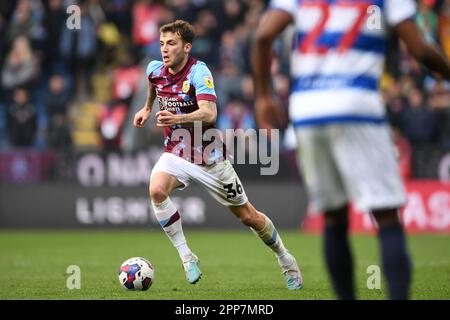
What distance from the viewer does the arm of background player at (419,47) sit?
5.40 metres

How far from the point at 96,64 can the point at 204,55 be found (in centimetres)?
230

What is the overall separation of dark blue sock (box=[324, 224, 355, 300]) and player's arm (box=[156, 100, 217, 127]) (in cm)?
269

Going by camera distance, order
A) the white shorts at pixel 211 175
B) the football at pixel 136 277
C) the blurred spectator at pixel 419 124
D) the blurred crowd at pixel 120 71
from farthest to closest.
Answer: the blurred crowd at pixel 120 71 → the blurred spectator at pixel 419 124 → the white shorts at pixel 211 175 → the football at pixel 136 277

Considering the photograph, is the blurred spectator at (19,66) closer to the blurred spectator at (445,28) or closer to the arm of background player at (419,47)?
the blurred spectator at (445,28)

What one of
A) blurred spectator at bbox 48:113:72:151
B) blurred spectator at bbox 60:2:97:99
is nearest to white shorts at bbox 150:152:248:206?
blurred spectator at bbox 48:113:72:151

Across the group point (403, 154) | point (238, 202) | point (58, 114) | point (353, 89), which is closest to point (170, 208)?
point (238, 202)

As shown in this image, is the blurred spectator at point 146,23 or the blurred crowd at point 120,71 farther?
the blurred spectator at point 146,23

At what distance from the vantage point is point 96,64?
1914 centimetres

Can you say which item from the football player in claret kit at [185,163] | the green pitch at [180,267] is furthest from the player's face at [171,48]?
Answer: the green pitch at [180,267]

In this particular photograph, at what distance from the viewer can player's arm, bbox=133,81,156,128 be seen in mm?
8539

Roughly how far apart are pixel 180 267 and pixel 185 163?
90.3 inches

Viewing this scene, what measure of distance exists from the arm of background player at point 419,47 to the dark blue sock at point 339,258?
1.07m

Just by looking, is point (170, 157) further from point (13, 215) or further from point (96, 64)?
point (96, 64)

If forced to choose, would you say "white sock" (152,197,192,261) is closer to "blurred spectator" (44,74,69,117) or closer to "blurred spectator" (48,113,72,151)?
"blurred spectator" (48,113,72,151)
